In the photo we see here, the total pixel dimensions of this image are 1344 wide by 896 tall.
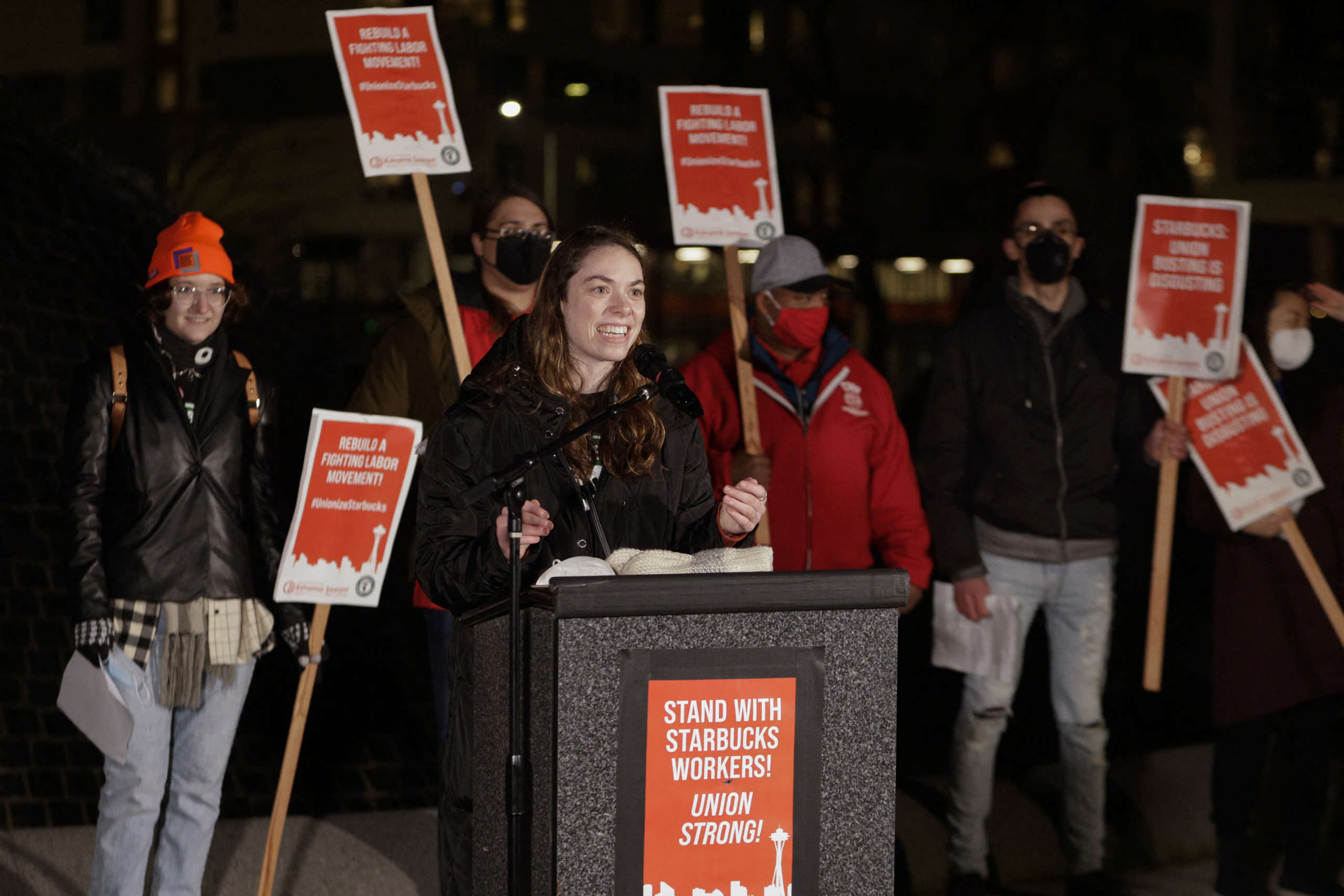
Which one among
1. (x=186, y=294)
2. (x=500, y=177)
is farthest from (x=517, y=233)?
(x=500, y=177)

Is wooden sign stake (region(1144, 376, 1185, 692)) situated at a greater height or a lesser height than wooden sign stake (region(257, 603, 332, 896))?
greater

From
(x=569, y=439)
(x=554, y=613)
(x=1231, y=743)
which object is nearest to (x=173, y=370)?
(x=569, y=439)

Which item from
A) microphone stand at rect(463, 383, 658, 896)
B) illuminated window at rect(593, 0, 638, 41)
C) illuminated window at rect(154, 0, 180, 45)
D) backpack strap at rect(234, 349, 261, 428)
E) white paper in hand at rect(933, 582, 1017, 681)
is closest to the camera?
microphone stand at rect(463, 383, 658, 896)

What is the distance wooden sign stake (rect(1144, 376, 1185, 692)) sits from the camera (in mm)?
5039

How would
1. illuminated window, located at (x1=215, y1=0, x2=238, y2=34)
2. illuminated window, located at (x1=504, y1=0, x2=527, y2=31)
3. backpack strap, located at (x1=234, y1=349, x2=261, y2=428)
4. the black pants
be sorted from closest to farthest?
backpack strap, located at (x1=234, y1=349, x2=261, y2=428)
the black pants
illuminated window, located at (x1=215, y1=0, x2=238, y2=34)
illuminated window, located at (x1=504, y1=0, x2=527, y2=31)

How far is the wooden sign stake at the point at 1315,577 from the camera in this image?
16.5 ft

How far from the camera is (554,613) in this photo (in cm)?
230

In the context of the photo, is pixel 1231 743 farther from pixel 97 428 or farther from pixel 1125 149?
pixel 1125 149

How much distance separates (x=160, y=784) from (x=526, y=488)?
5.61 feet

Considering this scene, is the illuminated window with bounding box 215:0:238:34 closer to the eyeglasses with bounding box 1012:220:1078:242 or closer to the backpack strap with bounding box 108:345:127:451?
the eyeglasses with bounding box 1012:220:1078:242

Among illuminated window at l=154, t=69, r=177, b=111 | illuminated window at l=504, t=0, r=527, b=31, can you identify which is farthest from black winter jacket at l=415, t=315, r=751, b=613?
illuminated window at l=504, t=0, r=527, b=31

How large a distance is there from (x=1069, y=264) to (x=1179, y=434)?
0.68 meters

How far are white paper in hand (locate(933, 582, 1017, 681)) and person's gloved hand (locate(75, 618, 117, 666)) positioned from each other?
2.52 metres

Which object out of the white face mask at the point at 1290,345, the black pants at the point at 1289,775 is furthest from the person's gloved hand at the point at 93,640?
the white face mask at the point at 1290,345
